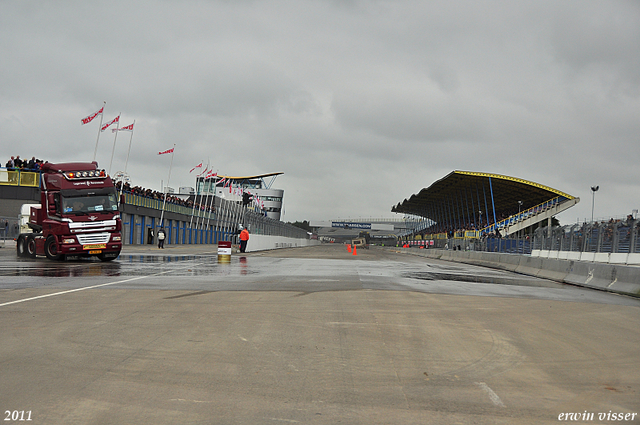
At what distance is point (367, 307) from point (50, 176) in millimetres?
18223

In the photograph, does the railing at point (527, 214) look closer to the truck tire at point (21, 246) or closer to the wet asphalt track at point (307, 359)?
the truck tire at point (21, 246)

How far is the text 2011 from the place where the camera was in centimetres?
430

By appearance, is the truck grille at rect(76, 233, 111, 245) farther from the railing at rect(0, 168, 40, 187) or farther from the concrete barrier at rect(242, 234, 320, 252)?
the railing at rect(0, 168, 40, 187)

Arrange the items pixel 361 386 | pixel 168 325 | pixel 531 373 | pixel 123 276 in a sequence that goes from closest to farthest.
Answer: pixel 361 386, pixel 531 373, pixel 168 325, pixel 123 276

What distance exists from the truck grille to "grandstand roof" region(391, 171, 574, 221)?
59.8 meters

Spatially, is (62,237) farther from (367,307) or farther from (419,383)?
(419,383)

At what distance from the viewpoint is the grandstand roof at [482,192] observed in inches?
3012

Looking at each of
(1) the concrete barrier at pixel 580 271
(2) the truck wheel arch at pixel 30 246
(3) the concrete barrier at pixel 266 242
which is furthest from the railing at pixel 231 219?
(1) the concrete barrier at pixel 580 271

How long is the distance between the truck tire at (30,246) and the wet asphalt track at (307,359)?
15781 millimetres

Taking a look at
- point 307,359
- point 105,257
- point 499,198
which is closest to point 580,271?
point 307,359

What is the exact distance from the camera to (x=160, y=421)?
Result: 431cm

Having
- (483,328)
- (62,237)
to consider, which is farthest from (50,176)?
(483,328)

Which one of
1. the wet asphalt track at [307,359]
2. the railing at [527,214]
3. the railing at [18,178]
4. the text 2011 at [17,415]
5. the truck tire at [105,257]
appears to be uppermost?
the railing at [527,214]

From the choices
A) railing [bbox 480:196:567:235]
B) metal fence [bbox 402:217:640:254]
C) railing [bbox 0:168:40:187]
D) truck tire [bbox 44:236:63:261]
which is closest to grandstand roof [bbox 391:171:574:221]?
railing [bbox 480:196:567:235]
